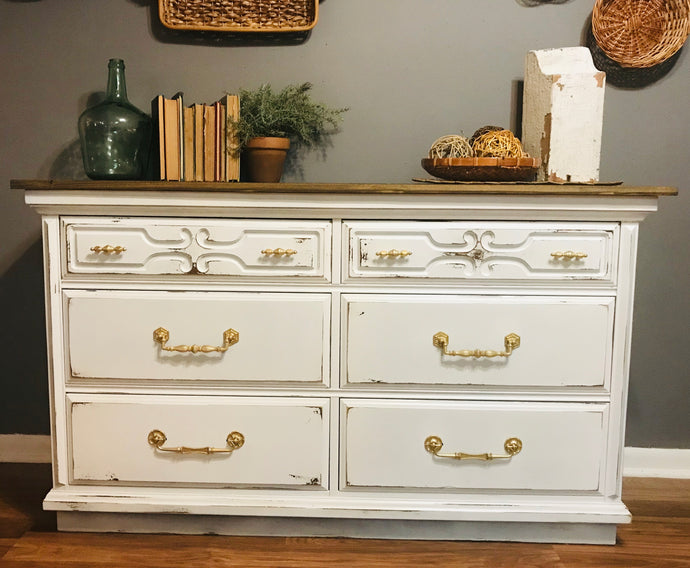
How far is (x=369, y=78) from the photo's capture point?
6.84 feet

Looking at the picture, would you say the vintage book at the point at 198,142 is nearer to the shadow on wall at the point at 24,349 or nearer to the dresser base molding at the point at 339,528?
the shadow on wall at the point at 24,349

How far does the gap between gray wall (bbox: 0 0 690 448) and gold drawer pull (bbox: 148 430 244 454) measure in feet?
2.83

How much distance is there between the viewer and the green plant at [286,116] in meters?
1.93

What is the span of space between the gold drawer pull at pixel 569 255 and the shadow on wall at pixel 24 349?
1.58 m

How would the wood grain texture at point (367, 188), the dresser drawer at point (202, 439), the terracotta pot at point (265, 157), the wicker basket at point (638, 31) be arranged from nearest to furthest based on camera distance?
the wood grain texture at point (367, 188) < the dresser drawer at point (202, 439) < the terracotta pot at point (265, 157) < the wicker basket at point (638, 31)

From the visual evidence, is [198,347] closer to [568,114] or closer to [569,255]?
[569,255]

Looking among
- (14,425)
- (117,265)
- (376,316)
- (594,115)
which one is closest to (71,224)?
(117,265)

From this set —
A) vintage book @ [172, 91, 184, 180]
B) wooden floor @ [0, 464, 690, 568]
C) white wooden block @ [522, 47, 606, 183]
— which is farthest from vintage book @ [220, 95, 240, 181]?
wooden floor @ [0, 464, 690, 568]

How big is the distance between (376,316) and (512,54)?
3.25 feet

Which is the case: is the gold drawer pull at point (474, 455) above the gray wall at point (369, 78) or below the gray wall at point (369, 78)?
below

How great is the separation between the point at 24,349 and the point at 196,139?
3.10 ft

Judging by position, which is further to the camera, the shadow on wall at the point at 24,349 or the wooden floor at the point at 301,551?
the shadow on wall at the point at 24,349

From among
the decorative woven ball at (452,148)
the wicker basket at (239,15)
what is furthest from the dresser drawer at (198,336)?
the wicker basket at (239,15)

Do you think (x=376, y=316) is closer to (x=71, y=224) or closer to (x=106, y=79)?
(x=71, y=224)
